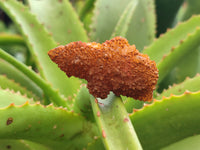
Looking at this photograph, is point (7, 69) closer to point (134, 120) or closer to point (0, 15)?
point (134, 120)

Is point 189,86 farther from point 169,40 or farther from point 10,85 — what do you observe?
point 10,85

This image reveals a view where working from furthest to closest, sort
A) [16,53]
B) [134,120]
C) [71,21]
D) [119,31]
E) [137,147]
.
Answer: [16,53] < [71,21] < [119,31] < [134,120] < [137,147]

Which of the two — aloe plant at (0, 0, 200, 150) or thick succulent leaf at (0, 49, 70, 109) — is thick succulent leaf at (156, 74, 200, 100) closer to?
aloe plant at (0, 0, 200, 150)

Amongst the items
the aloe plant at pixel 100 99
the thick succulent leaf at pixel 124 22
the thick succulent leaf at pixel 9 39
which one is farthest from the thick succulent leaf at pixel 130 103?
the thick succulent leaf at pixel 9 39

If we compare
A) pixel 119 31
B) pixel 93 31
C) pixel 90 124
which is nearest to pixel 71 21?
pixel 93 31

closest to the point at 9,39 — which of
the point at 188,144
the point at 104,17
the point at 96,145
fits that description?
the point at 104,17

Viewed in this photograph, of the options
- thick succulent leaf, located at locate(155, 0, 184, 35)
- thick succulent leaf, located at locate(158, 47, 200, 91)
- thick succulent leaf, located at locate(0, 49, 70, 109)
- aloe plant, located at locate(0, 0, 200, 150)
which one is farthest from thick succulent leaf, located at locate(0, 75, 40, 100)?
thick succulent leaf, located at locate(155, 0, 184, 35)

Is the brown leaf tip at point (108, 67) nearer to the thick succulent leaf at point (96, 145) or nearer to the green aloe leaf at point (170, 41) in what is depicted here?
the thick succulent leaf at point (96, 145)

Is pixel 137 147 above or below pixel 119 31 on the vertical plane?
below
